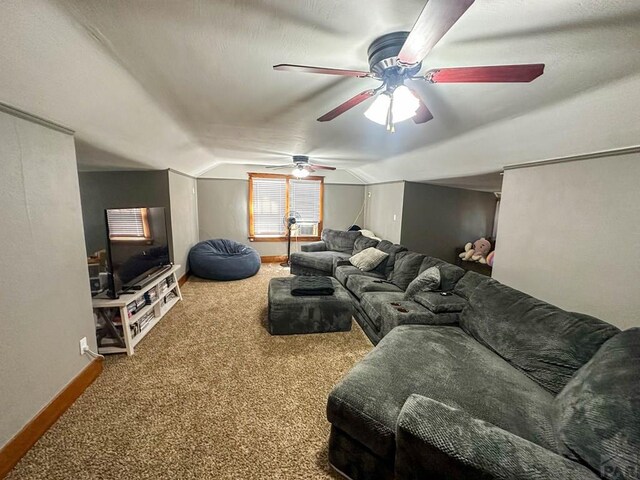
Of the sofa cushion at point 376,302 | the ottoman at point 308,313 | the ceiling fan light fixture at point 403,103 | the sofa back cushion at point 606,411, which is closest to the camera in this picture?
the sofa back cushion at point 606,411

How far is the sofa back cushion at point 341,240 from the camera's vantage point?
5.24m

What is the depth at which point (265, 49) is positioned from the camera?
1.41 metres

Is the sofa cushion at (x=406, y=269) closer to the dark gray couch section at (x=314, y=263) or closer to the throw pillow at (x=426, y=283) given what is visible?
the throw pillow at (x=426, y=283)

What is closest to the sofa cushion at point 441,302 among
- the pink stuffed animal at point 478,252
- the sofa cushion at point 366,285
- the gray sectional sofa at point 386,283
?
the gray sectional sofa at point 386,283

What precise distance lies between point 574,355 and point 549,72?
1.64 meters

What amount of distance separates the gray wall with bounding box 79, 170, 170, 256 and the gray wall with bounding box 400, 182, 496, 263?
4.12 m

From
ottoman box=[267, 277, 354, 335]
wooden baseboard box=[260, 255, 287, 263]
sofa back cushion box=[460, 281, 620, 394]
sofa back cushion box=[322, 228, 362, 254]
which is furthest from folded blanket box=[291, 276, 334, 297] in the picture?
wooden baseboard box=[260, 255, 287, 263]

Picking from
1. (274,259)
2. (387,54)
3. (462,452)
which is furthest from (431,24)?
(274,259)

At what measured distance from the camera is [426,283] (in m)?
2.72

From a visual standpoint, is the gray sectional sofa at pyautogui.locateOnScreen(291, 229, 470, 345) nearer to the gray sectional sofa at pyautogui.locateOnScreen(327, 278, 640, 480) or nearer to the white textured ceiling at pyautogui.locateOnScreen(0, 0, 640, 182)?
the gray sectional sofa at pyautogui.locateOnScreen(327, 278, 640, 480)

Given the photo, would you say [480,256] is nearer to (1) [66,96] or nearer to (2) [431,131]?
(2) [431,131]

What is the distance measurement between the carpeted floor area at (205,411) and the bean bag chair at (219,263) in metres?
1.71

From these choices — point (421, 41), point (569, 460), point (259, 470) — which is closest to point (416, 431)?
point (569, 460)

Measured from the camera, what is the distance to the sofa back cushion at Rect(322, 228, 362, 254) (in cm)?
524
